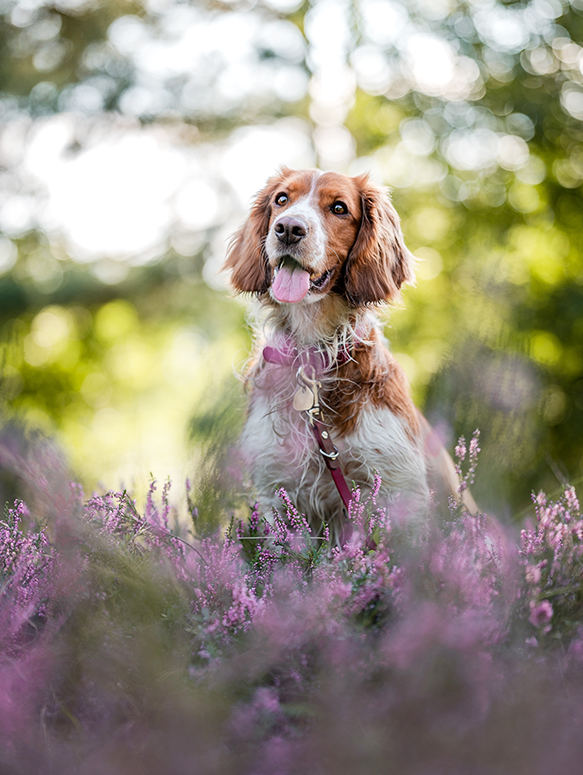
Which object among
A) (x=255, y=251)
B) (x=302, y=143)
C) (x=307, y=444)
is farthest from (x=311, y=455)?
(x=302, y=143)

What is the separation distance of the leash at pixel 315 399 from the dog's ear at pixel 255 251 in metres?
0.35

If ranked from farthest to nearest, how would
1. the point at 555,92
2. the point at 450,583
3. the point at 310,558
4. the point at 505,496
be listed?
the point at 555,92 → the point at 505,496 → the point at 310,558 → the point at 450,583

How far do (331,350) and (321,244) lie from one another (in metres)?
0.49

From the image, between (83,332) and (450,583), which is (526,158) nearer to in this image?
(450,583)

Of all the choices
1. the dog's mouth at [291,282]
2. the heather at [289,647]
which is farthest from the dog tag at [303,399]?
the heather at [289,647]

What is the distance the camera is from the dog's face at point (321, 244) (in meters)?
2.75

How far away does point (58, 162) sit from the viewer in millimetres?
10320

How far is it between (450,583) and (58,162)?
10545 millimetres

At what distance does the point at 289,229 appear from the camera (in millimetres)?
2674

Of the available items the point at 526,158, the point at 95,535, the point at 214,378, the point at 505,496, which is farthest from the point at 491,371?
the point at 526,158

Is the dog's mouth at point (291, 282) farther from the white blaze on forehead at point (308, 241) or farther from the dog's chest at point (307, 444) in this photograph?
the dog's chest at point (307, 444)

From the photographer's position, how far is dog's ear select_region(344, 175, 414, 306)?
2.96 meters

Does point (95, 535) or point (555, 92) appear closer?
point (95, 535)

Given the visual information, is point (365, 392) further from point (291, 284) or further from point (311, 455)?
point (291, 284)
